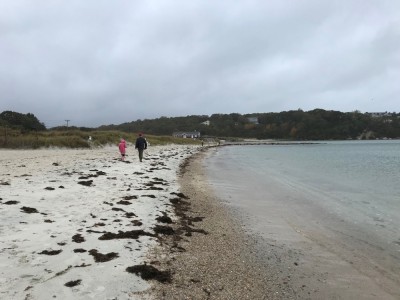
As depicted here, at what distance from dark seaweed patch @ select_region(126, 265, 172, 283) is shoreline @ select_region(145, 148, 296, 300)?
0.11 metres

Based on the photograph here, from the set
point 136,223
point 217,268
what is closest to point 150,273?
point 217,268

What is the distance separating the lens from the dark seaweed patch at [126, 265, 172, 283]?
16.0 ft

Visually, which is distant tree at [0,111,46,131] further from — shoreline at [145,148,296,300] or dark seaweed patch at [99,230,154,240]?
shoreline at [145,148,296,300]

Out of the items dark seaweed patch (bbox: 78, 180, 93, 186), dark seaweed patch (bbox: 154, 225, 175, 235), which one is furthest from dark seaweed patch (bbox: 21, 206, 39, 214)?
dark seaweed patch (bbox: 78, 180, 93, 186)

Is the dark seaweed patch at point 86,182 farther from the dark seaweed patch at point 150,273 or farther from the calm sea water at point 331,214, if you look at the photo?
the dark seaweed patch at point 150,273

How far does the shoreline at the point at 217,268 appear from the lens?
4.71 metres

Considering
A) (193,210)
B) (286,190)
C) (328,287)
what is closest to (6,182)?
(193,210)

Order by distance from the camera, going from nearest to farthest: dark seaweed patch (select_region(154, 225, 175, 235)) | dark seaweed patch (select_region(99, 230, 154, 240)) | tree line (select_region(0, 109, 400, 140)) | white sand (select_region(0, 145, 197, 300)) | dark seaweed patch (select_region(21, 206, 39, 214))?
white sand (select_region(0, 145, 197, 300)) < dark seaweed patch (select_region(99, 230, 154, 240)) < dark seaweed patch (select_region(154, 225, 175, 235)) < dark seaweed patch (select_region(21, 206, 39, 214)) < tree line (select_region(0, 109, 400, 140))

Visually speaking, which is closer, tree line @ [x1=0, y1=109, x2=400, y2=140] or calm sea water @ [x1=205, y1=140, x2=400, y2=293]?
calm sea water @ [x1=205, y1=140, x2=400, y2=293]

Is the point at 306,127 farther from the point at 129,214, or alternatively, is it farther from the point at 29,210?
the point at 29,210

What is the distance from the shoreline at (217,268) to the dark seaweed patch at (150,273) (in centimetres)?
11

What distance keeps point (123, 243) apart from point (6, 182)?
670cm

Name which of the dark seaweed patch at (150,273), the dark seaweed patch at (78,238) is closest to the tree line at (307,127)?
the dark seaweed patch at (78,238)

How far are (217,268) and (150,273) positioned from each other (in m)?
1.18
